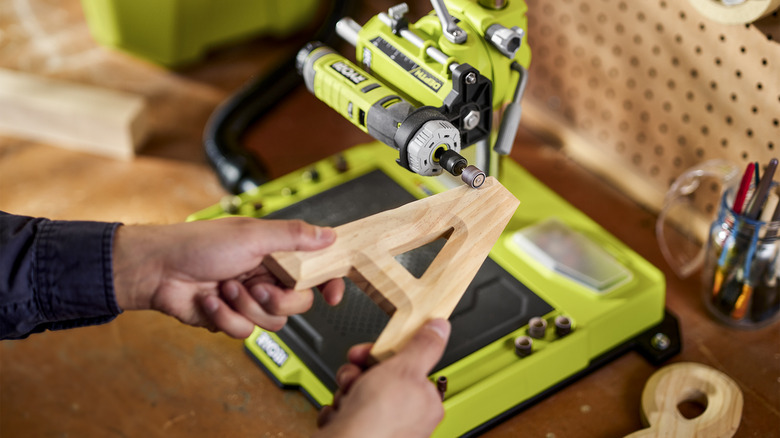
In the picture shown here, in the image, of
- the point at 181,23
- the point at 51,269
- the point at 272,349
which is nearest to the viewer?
the point at 51,269

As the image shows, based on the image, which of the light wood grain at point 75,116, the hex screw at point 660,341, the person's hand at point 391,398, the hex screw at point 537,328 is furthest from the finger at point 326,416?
the light wood grain at point 75,116

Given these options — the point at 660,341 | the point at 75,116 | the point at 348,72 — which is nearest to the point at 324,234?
the point at 348,72

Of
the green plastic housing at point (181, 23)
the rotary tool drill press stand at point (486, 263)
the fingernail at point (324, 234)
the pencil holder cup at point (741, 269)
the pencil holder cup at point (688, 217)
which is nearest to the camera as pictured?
the fingernail at point (324, 234)

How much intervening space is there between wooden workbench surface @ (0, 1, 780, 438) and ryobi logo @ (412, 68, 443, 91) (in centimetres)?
43

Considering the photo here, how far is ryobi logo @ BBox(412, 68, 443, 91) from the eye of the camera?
37.5 inches

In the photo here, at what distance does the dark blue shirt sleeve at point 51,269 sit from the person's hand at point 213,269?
2cm

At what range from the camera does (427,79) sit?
959 mm

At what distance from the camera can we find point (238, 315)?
2.94 feet

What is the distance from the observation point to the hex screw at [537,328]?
1.04 metres

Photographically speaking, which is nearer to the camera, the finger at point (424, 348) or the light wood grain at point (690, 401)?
the finger at point (424, 348)

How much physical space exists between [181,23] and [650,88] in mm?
894

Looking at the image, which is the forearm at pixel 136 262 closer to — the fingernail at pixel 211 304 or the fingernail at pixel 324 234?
the fingernail at pixel 211 304

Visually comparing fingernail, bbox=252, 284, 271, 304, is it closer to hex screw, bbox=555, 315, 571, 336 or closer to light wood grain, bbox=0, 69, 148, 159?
hex screw, bbox=555, 315, 571, 336

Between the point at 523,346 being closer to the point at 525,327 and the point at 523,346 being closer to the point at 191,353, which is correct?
the point at 525,327
